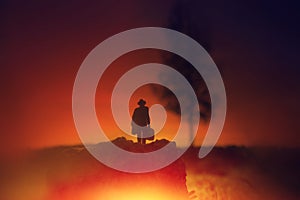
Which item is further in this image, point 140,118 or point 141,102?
point 141,102

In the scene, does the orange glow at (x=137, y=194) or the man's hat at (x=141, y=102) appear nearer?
the orange glow at (x=137, y=194)

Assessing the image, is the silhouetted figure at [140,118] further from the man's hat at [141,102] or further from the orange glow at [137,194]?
the orange glow at [137,194]

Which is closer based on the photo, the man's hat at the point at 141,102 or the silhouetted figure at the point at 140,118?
the silhouetted figure at the point at 140,118

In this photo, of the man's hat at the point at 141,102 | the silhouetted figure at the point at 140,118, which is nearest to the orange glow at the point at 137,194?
the silhouetted figure at the point at 140,118

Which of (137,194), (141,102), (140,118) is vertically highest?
(141,102)

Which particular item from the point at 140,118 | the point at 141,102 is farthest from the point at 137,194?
the point at 141,102

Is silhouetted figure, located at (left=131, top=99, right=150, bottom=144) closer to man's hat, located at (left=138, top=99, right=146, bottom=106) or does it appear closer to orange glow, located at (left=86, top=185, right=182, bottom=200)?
man's hat, located at (left=138, top=99, right=146, bottom=106)

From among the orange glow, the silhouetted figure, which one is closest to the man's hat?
the silhouetted figure

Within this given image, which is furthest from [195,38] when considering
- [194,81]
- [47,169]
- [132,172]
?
[47,169]

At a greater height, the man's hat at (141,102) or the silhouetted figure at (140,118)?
the man's hat at (141,102)

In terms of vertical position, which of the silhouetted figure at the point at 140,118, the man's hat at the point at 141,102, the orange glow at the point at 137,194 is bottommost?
the orange glow at the point at 137,194

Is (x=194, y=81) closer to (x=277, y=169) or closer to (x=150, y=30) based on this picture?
(x=150, y=30)

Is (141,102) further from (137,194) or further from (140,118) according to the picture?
(137,194)

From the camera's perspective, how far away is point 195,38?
17.4m
